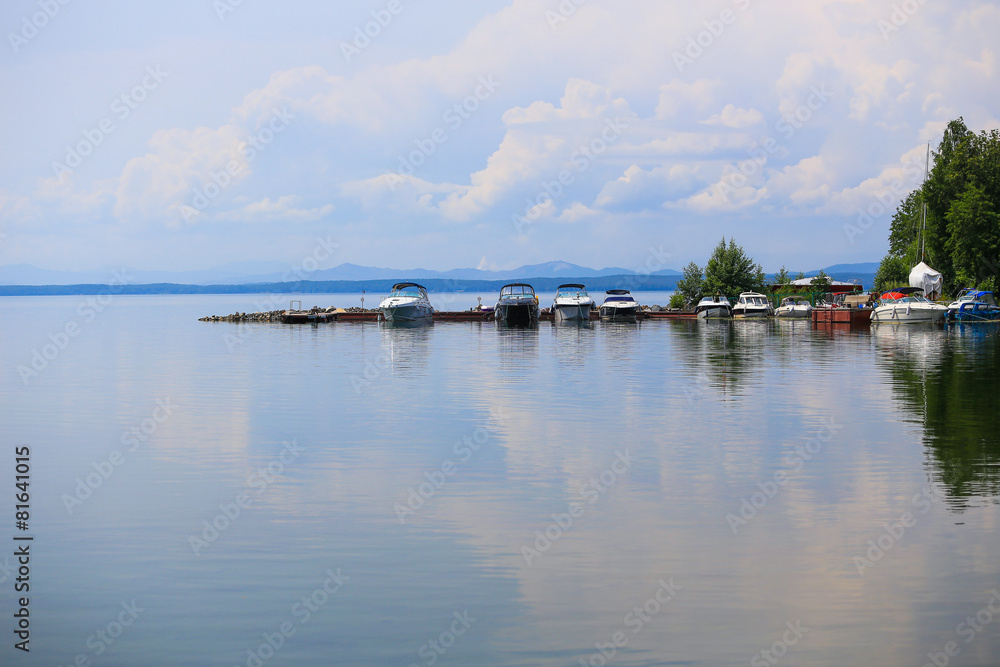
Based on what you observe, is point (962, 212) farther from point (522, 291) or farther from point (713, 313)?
point (522, 291)

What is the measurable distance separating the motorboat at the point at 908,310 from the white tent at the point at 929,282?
30.8 feet

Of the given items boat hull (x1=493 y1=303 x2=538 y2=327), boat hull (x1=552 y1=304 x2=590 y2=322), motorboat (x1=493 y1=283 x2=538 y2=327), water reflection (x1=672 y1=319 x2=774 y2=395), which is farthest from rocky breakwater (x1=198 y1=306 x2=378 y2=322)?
water reflection (x1=672 y1=319 x2=774 y2=395)

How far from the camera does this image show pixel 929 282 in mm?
80688

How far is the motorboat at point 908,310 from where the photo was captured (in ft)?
227

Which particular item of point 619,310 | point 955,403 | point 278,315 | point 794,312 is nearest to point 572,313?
point 619,310

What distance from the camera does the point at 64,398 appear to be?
91.2 ft

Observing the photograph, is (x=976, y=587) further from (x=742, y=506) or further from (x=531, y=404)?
(x=531, y=404)

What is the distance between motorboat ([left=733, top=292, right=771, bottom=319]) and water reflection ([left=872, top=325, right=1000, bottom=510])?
3388cm

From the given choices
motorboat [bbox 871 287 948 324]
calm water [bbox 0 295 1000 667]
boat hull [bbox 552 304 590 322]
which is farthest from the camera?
boat hull [bbox 552 304 590 322]

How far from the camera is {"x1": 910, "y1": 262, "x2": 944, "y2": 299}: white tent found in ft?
265

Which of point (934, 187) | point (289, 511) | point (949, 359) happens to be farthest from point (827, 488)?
point (934, 187)

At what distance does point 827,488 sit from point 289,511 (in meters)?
7.90

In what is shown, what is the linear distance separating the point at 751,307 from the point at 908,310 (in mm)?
17380

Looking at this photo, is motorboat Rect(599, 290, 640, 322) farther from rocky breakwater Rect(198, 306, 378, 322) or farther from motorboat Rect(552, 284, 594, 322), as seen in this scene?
rocky breakwater Rect(198, 306, 378, 322)
